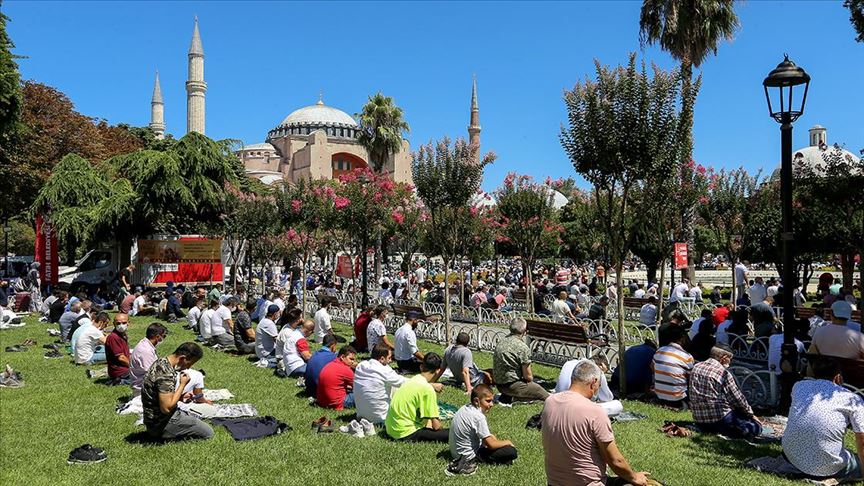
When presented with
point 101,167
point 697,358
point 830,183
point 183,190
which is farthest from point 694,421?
point 101,167

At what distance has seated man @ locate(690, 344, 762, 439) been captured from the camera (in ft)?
22.5

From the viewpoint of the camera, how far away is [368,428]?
7.31 metres

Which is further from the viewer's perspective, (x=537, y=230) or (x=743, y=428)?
(x=537, y=230)

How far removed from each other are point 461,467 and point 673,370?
3494 millimetres

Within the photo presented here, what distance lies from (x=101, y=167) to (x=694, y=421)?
30670mm

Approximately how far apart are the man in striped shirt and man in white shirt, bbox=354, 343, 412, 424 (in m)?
3.20

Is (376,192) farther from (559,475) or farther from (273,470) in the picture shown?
(559,475)

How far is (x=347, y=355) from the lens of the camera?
338 inches

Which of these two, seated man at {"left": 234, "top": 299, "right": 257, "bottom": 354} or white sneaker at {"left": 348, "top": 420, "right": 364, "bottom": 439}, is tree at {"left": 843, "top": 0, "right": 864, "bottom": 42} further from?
seated man at {"left": 234, "top": 299, "right": 257, "bottom": 354}

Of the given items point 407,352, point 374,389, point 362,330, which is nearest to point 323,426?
point 374,389

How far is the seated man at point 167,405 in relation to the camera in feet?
22.6

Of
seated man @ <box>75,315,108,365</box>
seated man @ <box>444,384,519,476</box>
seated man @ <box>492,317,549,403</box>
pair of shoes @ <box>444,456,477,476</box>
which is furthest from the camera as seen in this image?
seated man @ <box>75,315,108,365</box>

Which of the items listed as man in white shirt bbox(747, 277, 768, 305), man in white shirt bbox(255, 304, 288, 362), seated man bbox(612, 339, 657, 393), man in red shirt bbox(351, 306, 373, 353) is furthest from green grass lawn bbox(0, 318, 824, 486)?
man in white shirt bbox(747, 277, 768, 305)

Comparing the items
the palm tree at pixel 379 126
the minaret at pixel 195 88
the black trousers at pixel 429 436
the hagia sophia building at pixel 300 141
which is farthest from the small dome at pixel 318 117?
the black trousers at pixel 429 436
